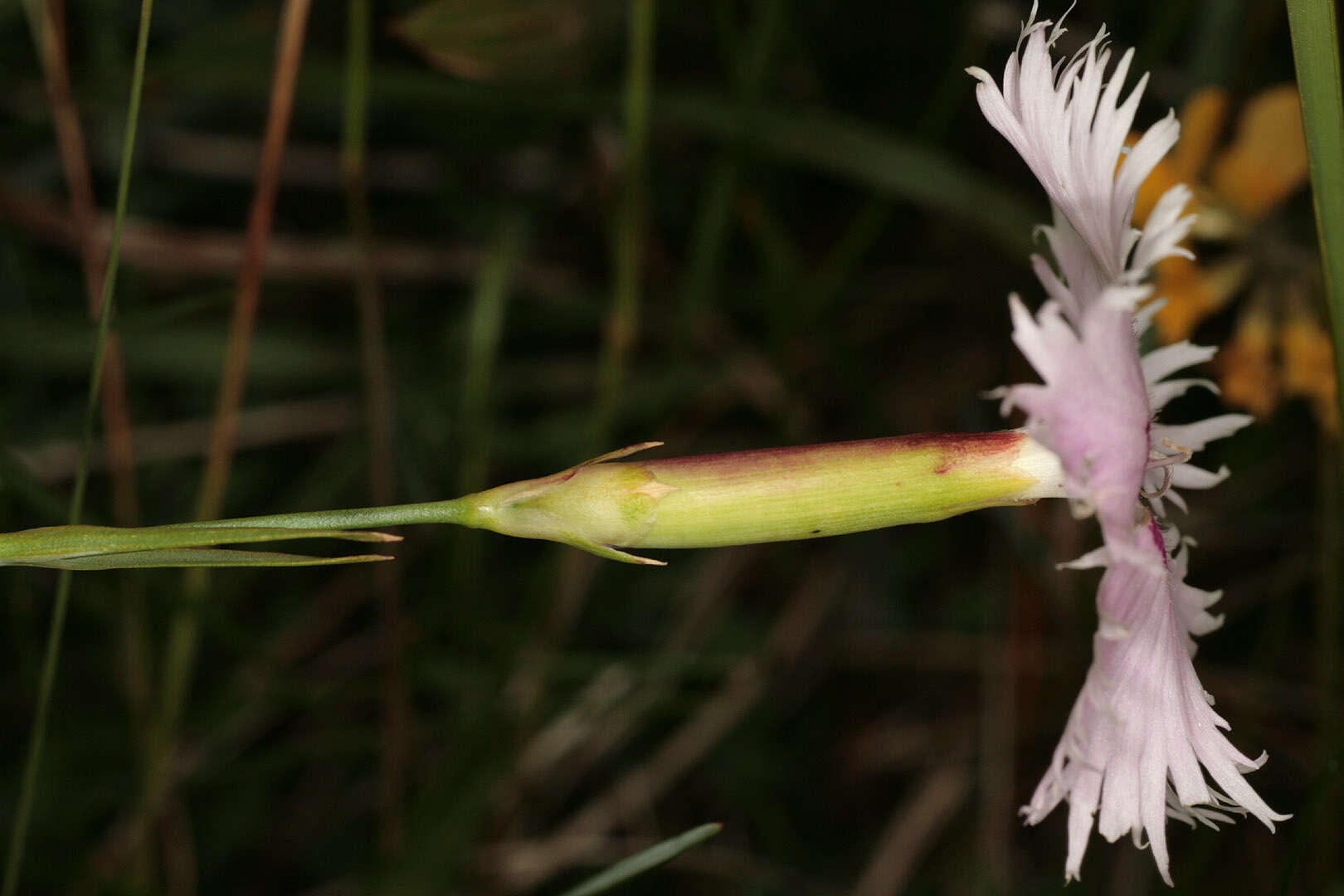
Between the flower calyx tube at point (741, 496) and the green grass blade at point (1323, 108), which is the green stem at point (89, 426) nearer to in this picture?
the flower calyx tube at point (741, 496)

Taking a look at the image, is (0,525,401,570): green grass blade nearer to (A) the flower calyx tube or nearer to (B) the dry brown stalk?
(A) the flower calyx tube

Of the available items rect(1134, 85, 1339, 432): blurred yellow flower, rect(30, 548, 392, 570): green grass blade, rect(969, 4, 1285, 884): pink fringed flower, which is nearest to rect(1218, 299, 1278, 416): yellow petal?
rect(1134, 85, 1339, 432): blurred yellow flower

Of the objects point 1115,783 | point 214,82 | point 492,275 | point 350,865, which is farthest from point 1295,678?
point 214,82

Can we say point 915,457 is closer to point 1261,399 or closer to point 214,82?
point 1261,399

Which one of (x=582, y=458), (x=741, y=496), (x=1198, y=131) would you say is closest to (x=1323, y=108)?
(x=741, y=496)

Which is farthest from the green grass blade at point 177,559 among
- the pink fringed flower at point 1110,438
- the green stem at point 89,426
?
the pink fringed flower at point 1110,438

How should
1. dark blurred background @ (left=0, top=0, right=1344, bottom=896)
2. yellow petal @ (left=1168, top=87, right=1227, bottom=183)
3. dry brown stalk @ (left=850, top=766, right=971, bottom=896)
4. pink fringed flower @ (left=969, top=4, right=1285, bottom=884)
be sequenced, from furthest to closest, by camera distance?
1. dry brown stalk @ (left=850, top=766, right=971, bottom=896)
2. dark blurred background @ (left=0, top=0, right=1344, bottom=896)
3. yellow petal @ (left=1168, top=87, right=1227, bottom=183)
4. pink fringed flower @ (left=969, top=4, right=1285, bottom=884)
